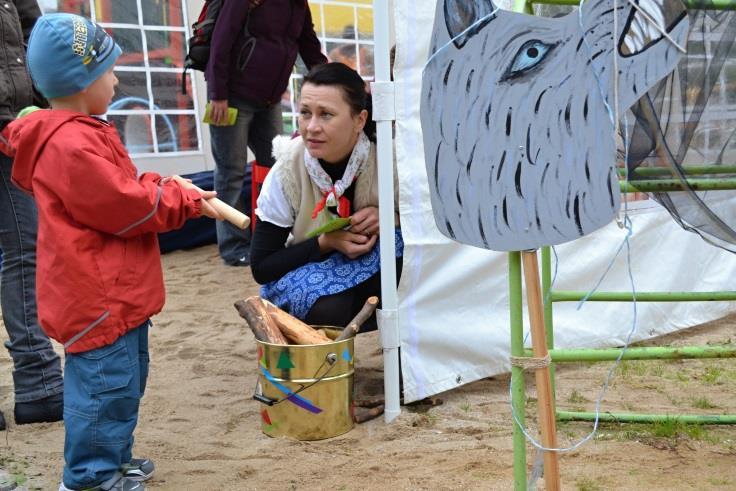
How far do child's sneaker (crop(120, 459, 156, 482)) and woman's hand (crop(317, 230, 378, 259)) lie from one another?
2.93 feet

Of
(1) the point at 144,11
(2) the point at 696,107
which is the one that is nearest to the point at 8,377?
(2) the point at 696,107

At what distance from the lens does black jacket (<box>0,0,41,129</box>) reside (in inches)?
95.2

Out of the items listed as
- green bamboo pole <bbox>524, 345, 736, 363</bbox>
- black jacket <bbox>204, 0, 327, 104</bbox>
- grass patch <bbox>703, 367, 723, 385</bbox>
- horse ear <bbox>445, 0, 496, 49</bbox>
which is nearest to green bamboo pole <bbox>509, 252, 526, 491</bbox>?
green bamboo pole <bbox>524, 345, 736, 363</bbox>

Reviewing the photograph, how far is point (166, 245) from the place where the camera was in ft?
17.8

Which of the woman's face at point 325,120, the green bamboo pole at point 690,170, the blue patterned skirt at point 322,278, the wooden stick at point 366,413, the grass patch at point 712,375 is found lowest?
the grass patch at point 712,375

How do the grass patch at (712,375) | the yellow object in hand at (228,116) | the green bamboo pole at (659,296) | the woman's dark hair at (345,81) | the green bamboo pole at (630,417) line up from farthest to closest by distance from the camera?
the yellow object in hand at (228,116) → the grass patch at (712,375) → the woman's dark hair at (345,81) → the green bamboo pole at (630,417) → the green bamboo pole at (659,296)

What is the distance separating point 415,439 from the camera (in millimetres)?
2408

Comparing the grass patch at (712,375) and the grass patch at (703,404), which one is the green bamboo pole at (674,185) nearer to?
the grass patch at (703,404)

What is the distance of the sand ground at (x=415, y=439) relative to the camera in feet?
7.02

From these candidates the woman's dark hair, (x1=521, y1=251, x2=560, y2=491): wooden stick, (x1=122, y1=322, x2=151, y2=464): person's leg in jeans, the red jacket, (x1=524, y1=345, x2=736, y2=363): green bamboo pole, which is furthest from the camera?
the woman's dark hair

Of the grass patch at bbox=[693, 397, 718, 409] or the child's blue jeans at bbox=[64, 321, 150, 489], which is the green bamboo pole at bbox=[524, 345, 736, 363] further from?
the child's blue jeans at bbox=[64, 321, 150, 489]

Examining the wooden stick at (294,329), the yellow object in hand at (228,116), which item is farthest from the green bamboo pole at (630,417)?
the yellow object in hand at (228,116)

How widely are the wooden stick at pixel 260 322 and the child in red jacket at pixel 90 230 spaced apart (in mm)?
444

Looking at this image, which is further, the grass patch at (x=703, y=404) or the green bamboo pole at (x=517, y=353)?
the grass patch at (x=703, y=404)
